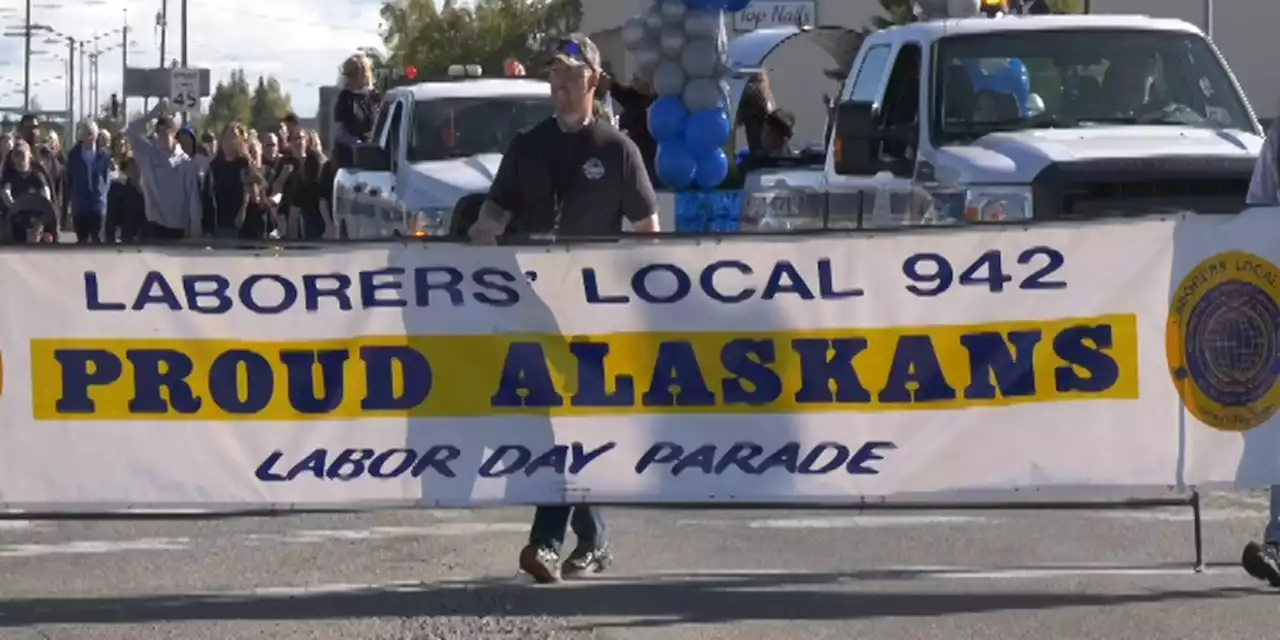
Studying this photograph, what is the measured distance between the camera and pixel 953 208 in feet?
44.8

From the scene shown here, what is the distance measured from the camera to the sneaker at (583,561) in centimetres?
993

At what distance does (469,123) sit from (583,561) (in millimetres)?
10095

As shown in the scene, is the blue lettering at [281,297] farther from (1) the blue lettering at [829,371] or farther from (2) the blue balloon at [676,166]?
(2) the blue balloon at [676,166]

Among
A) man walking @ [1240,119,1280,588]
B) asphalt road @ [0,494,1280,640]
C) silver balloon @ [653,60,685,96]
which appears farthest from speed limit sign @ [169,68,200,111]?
man walking @ [1240,119,1280,588]

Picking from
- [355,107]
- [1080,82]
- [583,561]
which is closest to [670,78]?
[355,107]

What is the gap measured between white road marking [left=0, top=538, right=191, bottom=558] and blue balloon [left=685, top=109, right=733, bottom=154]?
9.64m

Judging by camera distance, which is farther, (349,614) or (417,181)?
(417,181)

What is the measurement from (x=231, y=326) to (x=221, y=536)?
2.24 meters

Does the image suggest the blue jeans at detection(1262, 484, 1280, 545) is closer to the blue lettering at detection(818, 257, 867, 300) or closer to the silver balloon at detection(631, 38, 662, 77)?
the blue lettering at detection(818, 257, 867, 300)

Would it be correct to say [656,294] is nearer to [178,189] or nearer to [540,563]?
[540,563]

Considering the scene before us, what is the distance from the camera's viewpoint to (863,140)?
1398 centimetres

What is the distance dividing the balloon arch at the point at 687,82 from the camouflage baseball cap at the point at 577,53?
401 inches

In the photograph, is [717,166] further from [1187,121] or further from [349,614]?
[349,614]

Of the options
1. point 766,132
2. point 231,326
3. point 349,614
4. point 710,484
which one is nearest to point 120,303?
point 231,326
